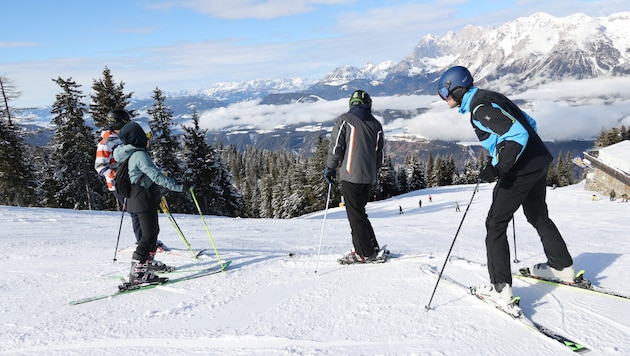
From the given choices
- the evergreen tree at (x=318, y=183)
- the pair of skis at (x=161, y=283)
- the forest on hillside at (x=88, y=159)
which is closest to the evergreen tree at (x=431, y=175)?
the evergreen tree at (x=318, y=183)

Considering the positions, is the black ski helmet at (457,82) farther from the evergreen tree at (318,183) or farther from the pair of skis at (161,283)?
the evergreen tree at (318,183)

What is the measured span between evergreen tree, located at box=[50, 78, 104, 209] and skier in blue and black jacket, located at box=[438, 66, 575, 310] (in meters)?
28.3

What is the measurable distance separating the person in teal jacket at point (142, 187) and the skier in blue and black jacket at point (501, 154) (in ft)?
10.8

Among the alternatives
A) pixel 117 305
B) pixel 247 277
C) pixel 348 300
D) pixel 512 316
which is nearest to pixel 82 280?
pixel 117 305

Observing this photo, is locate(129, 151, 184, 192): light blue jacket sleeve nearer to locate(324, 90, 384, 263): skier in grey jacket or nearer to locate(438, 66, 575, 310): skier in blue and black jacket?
locate(324, 90, 384, 263): skier in grey jacket

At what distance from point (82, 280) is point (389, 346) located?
13.6 ft

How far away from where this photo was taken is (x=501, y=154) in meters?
3.32

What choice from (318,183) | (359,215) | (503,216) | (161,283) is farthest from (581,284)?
(318,183)

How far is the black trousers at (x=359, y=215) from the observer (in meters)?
4.89

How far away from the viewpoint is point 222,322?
357 cm

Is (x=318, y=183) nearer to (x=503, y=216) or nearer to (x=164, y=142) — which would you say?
(x=164, y=142)

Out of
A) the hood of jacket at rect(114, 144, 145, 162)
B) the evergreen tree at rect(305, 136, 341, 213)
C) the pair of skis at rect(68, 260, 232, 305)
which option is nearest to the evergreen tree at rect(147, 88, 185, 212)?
the evergreen tree at rect(305, 136, 341, 213)

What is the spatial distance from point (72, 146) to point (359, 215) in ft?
91.2

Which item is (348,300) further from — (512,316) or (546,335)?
(546,335)
